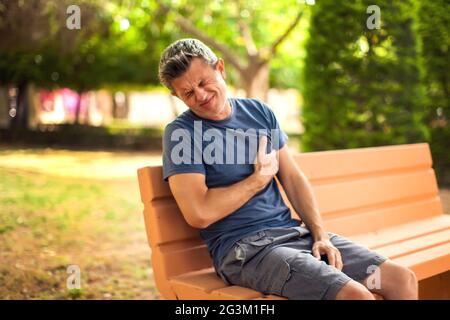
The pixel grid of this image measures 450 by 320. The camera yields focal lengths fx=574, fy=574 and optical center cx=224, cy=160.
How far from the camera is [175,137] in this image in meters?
2.41

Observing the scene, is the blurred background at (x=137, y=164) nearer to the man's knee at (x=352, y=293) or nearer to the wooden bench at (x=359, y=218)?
the wooden bench at (x=359, y=218)

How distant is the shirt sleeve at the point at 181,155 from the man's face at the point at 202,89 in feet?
0.49

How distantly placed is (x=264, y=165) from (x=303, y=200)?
348mm

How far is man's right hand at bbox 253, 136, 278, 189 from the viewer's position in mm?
2461

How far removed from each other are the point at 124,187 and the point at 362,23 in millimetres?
4998

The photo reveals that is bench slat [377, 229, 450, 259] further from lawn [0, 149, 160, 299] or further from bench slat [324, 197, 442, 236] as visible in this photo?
lawn [0, 149, 160, 299]

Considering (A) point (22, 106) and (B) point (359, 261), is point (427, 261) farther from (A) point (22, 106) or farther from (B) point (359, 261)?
(A) point (22, 106)

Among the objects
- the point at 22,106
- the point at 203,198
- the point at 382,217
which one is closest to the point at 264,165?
the point at 203,198

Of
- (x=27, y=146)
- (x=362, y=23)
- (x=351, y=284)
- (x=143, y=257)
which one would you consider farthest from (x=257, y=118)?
(x=27, y=146)

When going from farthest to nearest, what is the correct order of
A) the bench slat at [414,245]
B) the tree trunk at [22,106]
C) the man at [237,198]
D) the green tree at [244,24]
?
the tree trunk at [22,106] < the green tree at [244,24] < the bench slat at [414,245] < the man at [237,198]

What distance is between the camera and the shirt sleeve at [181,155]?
93.1 inches

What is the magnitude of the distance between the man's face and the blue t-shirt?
64 mm

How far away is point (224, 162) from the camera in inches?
97.2

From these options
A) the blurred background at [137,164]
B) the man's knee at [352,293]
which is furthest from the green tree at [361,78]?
the man's knee at [352,293]
